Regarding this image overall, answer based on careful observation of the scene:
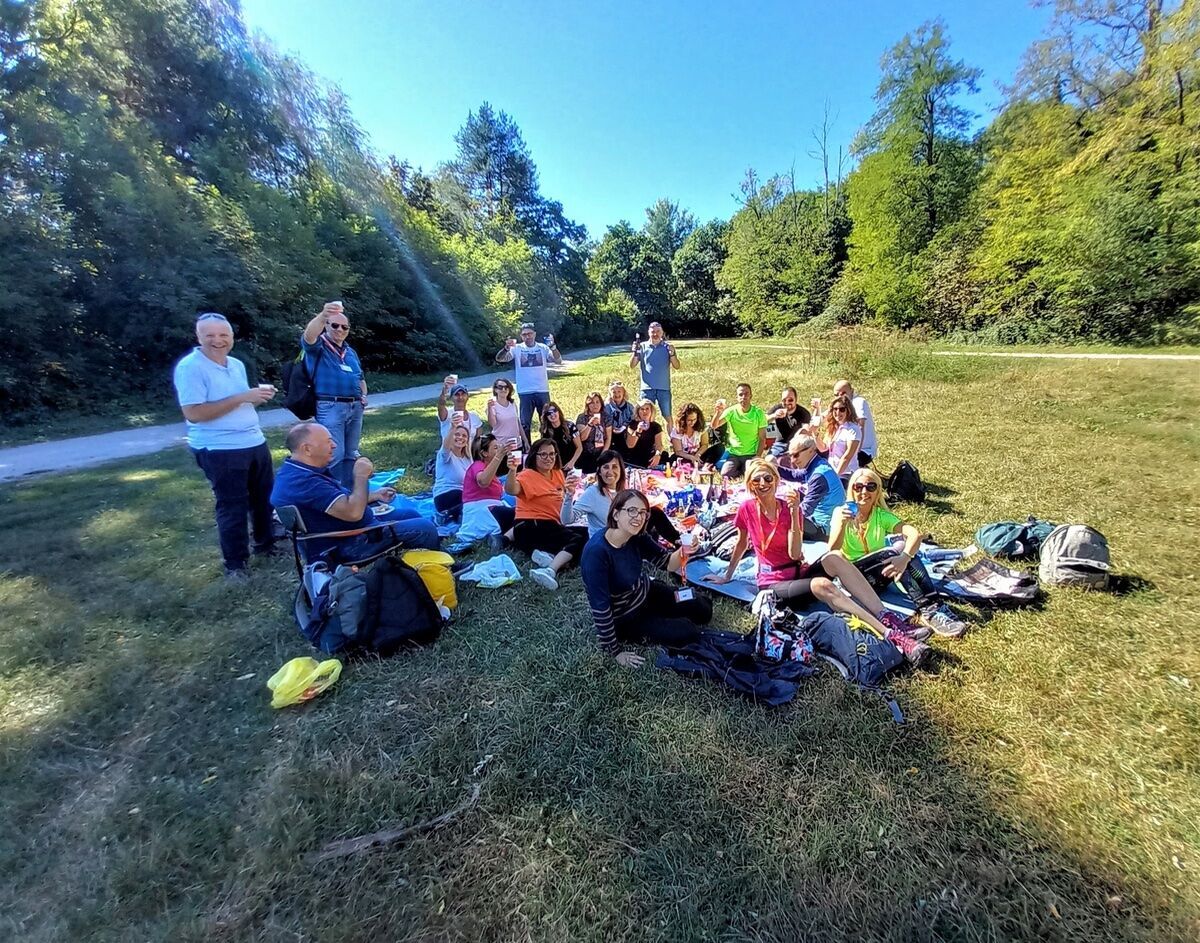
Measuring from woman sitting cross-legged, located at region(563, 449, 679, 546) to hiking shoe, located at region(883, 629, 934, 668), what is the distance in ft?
5.82

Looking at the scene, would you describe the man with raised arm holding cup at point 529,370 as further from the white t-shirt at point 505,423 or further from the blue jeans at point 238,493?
the blue jeans at point 238,493

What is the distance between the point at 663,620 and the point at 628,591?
1.03 ft

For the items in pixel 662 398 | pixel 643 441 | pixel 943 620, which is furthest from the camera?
pixel 662 398

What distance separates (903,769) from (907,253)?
2793 centimetres

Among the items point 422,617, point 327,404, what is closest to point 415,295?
point 327,404

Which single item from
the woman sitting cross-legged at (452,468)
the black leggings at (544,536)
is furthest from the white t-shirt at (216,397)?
the black leggings at (544,536)

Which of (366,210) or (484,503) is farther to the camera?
(366,210)

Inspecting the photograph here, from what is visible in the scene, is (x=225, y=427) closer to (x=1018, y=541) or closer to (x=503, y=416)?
(x=503, y=416)

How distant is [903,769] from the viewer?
243 cm

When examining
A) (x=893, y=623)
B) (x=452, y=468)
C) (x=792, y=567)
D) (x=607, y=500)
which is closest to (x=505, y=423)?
(x=452, y=468)

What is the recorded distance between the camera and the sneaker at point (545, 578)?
4176 mm

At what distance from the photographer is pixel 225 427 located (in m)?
3.93

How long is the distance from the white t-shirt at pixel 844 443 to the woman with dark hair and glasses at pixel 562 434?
3.19 metres

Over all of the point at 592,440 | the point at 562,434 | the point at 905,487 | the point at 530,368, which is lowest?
the point at 905,487
